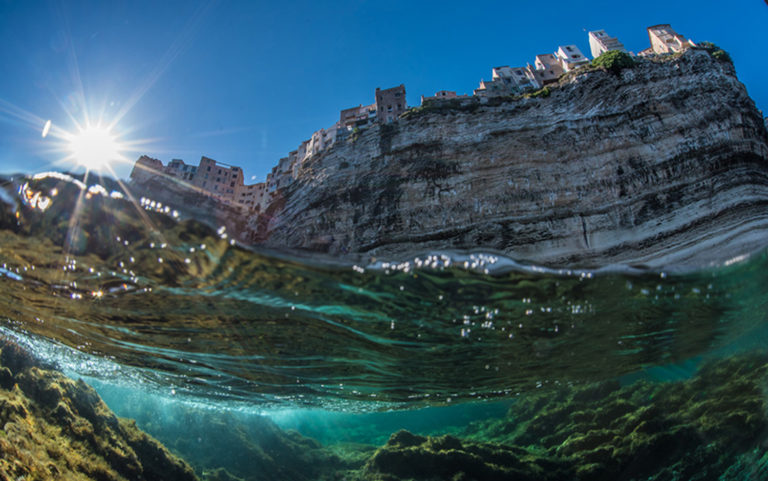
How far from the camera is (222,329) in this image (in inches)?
388

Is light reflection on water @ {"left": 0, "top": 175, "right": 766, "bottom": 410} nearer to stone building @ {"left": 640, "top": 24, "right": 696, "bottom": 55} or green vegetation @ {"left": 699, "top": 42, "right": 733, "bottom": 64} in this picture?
green vegetation @ {"left": 699, "top": 42, "right": 733, "bottom": 64}

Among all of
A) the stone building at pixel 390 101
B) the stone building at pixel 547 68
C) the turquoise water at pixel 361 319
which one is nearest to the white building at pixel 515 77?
the stone building at pixel 547 68

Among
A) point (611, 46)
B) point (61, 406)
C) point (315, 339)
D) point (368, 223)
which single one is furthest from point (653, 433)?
point (611, 46)

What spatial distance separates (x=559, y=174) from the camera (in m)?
19.5

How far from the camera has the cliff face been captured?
15438 mm

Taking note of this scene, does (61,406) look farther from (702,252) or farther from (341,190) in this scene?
(702,252)

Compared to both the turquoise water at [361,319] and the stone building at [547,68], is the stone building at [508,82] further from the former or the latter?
the turquoise water at [361,319]

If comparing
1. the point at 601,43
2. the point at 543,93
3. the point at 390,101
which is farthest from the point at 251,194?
the point at 601,43

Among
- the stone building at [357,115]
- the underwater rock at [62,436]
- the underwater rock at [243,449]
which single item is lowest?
the underwater rock at [243,449]

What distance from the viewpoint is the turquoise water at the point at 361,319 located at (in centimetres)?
696

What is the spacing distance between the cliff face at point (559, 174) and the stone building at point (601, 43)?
27631 mm

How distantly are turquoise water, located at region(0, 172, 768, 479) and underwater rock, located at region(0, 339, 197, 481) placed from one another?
163 centimetres

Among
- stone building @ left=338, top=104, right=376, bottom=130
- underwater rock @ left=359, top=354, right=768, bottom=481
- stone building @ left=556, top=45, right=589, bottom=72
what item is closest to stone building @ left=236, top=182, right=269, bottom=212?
stone building @ left=338, top=104, right=376, bottom=130

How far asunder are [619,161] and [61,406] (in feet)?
91.6
